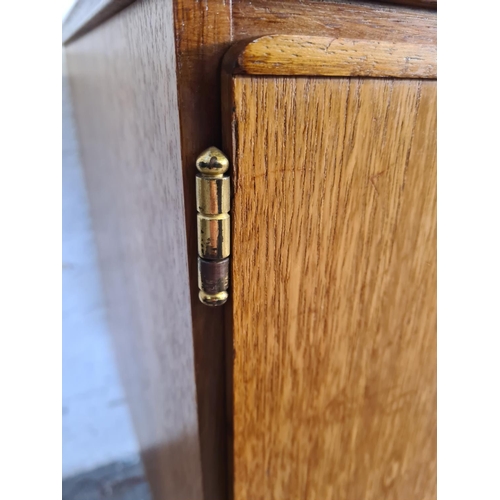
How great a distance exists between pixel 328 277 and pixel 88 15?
16.5 inches

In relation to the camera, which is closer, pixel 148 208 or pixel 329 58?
pixel 329 58

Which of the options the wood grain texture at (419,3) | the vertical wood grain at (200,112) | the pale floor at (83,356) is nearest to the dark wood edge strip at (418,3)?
the wood grain texture at (419,3)

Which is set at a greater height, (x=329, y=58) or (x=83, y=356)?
(x=329, y=58)

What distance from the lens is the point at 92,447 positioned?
1136 millimetres

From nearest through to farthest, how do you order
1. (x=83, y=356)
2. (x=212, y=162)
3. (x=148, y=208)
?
(x=212, y=162), (x=148, y=208), (x=83, y=356)

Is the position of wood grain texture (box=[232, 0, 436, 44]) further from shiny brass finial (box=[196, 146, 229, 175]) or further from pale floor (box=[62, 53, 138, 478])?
Answer: pale floor (box=[62, 53, 138, 478])

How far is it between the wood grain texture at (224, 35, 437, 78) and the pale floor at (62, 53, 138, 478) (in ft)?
2.54

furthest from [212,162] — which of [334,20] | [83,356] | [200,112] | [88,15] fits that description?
[83,356]

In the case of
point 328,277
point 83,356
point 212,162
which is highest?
point 212,162

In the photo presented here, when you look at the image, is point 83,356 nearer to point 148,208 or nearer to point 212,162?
point 148,208

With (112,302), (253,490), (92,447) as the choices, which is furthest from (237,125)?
(92,447)

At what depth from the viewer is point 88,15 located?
1.64ft

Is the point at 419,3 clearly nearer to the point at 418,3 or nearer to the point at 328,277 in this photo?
the point at 418,3

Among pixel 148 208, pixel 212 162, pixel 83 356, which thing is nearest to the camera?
pixel 212 162
